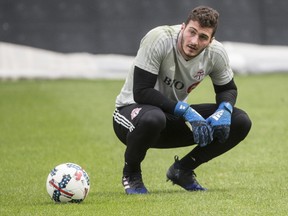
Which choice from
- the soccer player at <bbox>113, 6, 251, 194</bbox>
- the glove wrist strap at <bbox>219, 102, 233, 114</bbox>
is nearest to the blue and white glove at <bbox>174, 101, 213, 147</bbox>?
the soccer player at <bbox>113, 6, 251, 194</bbox>

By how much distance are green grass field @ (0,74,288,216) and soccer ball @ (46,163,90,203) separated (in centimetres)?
9

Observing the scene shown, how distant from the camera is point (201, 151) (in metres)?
7.46

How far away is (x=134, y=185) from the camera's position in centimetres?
729

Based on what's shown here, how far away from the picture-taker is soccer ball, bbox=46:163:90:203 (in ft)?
22.2

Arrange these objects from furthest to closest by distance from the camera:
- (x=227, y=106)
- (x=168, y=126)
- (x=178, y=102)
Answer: (x=168, y=126) < (x=227, y=106) < (x=178, y=102)

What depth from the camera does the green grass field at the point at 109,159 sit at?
6.61 m

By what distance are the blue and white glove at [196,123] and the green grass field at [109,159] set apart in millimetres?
458

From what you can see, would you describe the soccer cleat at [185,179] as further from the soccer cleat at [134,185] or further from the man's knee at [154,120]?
the man's knee at [154,120]

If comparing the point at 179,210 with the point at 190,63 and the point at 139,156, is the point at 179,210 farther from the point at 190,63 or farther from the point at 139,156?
the point at 190,63

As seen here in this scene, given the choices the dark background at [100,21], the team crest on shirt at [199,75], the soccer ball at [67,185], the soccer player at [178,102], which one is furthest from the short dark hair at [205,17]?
the dark background at [100,21]

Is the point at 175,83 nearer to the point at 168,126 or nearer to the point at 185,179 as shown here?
the point at 168,126

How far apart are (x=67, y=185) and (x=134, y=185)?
73cm

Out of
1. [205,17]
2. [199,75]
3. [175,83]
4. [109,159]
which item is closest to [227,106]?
[199,75]

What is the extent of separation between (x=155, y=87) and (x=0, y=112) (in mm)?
7745
